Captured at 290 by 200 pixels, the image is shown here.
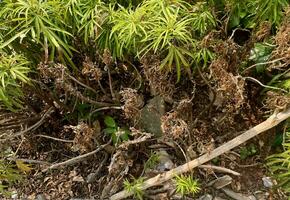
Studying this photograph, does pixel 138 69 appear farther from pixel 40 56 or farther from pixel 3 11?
pixel 3 11

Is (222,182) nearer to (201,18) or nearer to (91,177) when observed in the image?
(91,177)

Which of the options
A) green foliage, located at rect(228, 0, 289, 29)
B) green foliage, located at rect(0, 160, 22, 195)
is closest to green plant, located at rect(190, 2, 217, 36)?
green foliage, located at rect(228, 0, 289, 29)

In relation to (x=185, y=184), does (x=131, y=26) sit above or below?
above

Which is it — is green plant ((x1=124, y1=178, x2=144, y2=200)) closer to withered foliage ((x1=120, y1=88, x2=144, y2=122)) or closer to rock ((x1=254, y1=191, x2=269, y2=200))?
withered foliage ((x1=120, y1=88, x2=144, y2=122))

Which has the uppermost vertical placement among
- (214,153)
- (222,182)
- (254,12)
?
(254,12)

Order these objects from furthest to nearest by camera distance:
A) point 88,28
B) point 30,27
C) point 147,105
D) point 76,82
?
1. point 147,105
2. point 76,82
3. point 88,28
4. point 30,27

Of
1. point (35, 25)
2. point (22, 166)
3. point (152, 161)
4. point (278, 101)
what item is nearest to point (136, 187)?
point (152, 161)

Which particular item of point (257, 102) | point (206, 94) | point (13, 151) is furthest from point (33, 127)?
point (257, 102)
